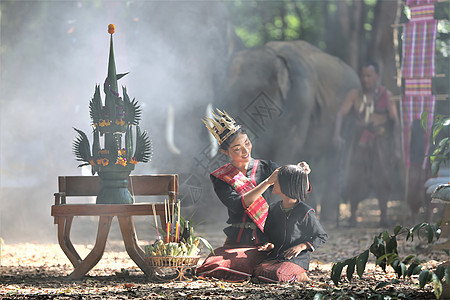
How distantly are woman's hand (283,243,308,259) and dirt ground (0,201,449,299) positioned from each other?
20 centimetres

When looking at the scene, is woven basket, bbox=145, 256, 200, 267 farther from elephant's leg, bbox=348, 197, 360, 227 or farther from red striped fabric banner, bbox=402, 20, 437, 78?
elephant's leg, bbox=348, 197, 360, 227

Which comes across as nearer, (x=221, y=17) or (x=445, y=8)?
(x=221, y=17)

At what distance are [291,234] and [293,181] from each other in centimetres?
39

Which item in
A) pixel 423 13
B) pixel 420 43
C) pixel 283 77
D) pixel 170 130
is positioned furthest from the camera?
pixel 170 130

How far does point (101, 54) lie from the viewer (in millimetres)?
11203

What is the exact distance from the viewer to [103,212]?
564cm

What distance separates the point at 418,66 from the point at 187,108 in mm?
3739

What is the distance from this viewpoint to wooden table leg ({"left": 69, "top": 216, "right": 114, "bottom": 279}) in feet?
18.8

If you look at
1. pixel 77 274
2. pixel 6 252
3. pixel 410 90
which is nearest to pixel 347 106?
pixel 410 90

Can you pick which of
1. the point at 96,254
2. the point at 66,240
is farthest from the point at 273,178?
the point at 66,240

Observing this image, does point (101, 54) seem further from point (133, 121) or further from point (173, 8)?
point (133, 121)

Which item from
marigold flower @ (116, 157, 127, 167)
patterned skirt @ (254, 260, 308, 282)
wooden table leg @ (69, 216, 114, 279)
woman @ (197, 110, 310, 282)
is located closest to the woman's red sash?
woman @ (197, 110, 310, 282)

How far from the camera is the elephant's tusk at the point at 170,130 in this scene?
12205mm

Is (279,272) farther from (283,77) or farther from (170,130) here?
(170,130)
